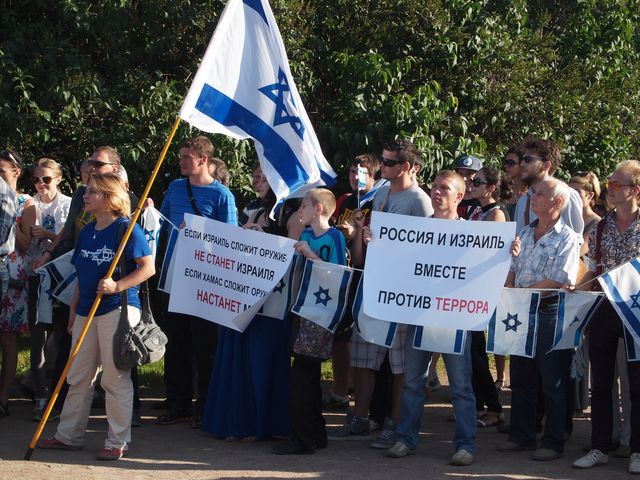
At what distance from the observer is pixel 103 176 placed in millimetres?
7227

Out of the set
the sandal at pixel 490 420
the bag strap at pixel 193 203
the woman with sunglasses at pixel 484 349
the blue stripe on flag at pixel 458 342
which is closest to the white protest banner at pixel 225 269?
the bag strap at pixel 193 203

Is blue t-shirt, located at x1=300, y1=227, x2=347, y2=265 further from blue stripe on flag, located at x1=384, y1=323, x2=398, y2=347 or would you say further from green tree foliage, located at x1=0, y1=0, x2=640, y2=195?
green tree foliage, located at x1=0, y1=0, x2=640, y2=195

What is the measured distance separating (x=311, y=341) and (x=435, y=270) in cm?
99

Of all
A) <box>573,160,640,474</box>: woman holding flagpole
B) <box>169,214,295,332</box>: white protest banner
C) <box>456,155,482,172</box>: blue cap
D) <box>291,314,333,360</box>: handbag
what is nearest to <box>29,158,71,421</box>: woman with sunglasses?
<box>169,214,295,332</box>: white protest banner

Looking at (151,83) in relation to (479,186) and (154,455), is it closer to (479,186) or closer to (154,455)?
(479,186)

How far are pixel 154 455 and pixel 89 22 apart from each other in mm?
5219

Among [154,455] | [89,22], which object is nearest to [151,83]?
[89,22]

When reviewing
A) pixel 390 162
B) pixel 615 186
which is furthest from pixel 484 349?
pixel 615 186

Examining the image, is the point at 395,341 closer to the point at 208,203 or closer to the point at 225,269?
the point at 225,269

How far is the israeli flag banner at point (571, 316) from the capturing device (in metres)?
6.99

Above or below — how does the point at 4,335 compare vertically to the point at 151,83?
below

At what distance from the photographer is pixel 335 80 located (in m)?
11.7

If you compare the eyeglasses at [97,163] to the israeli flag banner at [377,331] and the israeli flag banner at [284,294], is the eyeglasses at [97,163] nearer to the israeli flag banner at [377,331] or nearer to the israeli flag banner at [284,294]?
the israeli flag banner at [284,294]

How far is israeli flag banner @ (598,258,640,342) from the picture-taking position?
6781 mm
